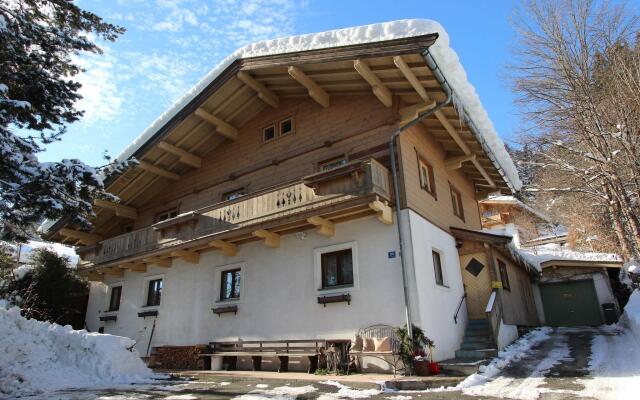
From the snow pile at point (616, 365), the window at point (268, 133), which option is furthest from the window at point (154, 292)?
the snow pile at point (616, 365)

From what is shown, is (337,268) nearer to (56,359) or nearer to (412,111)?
(412,111)

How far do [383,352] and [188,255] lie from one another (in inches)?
339

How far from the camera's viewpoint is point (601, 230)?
86.2 ft

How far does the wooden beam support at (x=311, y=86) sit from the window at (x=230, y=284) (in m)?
6.45

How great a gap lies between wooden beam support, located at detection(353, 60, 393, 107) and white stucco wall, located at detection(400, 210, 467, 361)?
3414 mm

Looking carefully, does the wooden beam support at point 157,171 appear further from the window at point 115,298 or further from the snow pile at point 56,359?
the snow pile at point 56,359

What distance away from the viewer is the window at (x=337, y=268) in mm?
11796

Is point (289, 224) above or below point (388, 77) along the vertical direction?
below

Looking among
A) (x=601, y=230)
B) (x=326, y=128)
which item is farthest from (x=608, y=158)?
(x=601, y=230)

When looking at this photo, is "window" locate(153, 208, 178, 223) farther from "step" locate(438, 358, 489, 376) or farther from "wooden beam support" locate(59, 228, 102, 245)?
"step" locate(438, 358, 489, 376)

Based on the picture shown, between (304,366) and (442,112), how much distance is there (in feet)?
28.0

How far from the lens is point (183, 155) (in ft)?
55.1

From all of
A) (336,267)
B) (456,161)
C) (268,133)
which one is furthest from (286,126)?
(456,161)

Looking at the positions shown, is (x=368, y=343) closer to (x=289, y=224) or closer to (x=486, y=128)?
(x=289, y=224)
